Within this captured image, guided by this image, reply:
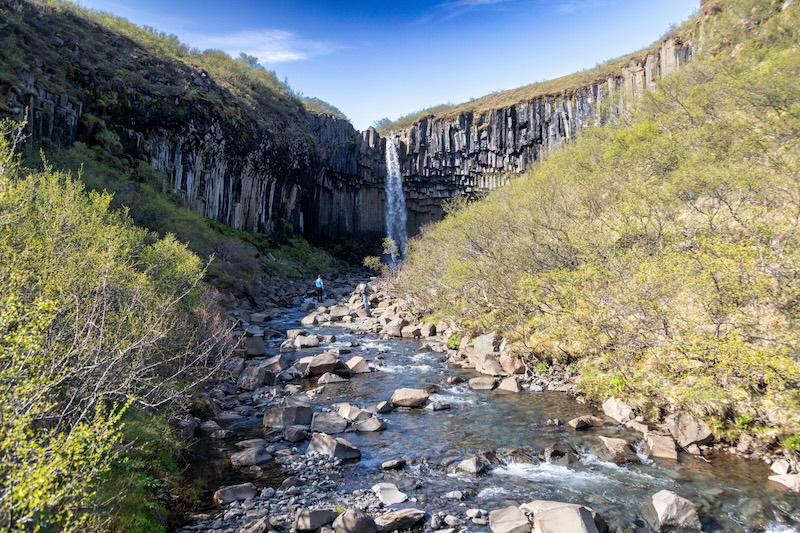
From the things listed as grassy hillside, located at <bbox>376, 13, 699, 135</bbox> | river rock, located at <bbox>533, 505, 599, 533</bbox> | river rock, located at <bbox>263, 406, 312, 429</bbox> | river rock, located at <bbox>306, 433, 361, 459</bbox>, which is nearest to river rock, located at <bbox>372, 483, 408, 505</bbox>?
Result: river rock, located at <bbox>306, 433, 361, 459</bbox>

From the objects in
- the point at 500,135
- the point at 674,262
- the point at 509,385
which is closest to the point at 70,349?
the point at 509,385

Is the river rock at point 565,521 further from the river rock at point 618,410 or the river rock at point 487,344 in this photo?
the river rock at point 487,344

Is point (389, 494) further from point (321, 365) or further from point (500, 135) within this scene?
point (500, 135)

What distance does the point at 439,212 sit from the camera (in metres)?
62.9

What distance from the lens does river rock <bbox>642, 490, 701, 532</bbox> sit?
6.81 metres

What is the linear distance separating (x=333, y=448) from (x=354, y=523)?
319 centimetres

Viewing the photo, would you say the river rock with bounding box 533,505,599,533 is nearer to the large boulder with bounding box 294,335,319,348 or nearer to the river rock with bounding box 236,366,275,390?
the river rock with bounding box 236,366,275,390

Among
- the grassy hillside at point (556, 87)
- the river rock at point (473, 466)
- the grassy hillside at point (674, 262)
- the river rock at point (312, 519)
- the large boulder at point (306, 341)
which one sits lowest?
the large boulder at point (306, 341)

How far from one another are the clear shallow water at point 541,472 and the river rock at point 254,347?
23.2 feet

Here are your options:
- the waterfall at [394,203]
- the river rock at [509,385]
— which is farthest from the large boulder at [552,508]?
the waterfall at [394,203]

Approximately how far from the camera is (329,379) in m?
15.8

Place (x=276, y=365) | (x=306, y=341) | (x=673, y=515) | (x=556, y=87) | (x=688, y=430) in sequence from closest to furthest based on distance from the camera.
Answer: (x=673, y=515)
(x=688, y=430)
(x=276, y=365)
(x=306, y=341)
(x=556, y=87)

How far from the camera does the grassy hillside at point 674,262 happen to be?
9.19 metres

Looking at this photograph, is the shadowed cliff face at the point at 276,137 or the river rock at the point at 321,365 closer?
the river rock at the point at 321,365
